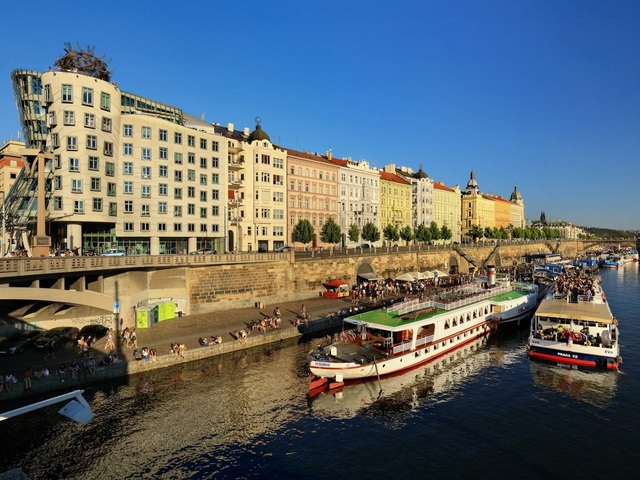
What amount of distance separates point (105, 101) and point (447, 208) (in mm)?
106320

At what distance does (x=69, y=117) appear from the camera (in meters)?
45.5

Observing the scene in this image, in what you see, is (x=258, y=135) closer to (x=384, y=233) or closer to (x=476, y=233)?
(x=384, y=233)

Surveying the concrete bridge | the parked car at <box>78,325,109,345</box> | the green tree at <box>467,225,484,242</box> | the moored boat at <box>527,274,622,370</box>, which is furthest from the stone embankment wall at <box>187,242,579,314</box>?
the green tree at <box>467,225,484,242</box>

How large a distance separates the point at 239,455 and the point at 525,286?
50.2m

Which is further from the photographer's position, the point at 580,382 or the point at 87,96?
the point at 87,96

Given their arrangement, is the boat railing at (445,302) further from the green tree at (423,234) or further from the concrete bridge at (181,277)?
the green tree at (423,234)

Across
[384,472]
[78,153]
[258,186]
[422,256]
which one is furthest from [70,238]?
[422,256]

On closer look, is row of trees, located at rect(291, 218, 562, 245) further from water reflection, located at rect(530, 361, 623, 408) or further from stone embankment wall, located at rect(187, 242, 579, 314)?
water reflection, located at rect(530, 361, 623, 408)

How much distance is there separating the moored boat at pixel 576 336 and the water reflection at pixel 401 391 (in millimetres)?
4347

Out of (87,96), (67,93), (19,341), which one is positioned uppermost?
(87,96)

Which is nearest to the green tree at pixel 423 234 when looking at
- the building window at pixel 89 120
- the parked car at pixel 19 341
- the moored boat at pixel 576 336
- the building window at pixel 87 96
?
the moored boat at pixel 576 336

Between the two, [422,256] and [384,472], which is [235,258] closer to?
[384,472]

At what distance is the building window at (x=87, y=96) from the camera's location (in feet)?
153

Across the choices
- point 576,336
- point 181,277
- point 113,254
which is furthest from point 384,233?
point 113,254
